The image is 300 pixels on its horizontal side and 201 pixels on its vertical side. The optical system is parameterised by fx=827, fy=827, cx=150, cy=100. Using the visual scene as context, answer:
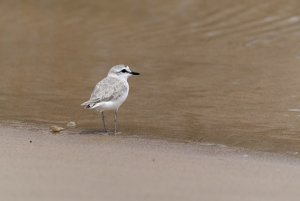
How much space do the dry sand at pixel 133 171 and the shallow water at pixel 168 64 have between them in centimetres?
64

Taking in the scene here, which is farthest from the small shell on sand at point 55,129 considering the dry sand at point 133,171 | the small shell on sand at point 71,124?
the small shell on sand at point 71,124

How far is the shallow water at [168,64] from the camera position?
9.70 metres

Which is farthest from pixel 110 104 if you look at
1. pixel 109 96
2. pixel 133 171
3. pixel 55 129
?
pixel 133 171

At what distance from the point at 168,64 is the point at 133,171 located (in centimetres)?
562

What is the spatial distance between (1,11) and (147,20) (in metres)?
3.11

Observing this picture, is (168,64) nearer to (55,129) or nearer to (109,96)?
(109,96)

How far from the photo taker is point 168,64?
12992 millimetres

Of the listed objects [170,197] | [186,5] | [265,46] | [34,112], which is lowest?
[170,197]

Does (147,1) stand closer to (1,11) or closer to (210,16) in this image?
(210,16)

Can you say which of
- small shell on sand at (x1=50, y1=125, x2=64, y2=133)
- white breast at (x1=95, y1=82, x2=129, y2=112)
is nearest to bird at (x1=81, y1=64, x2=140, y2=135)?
white breast at (x1=95, y1=82, x2=129, y2=112)

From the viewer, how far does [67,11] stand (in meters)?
16.6

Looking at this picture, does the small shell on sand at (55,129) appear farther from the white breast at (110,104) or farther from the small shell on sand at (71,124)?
the white breast at (110,104)

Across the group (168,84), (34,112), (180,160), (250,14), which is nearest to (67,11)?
(250,14)

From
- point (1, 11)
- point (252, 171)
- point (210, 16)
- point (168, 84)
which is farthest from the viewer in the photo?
point (1, 11)
